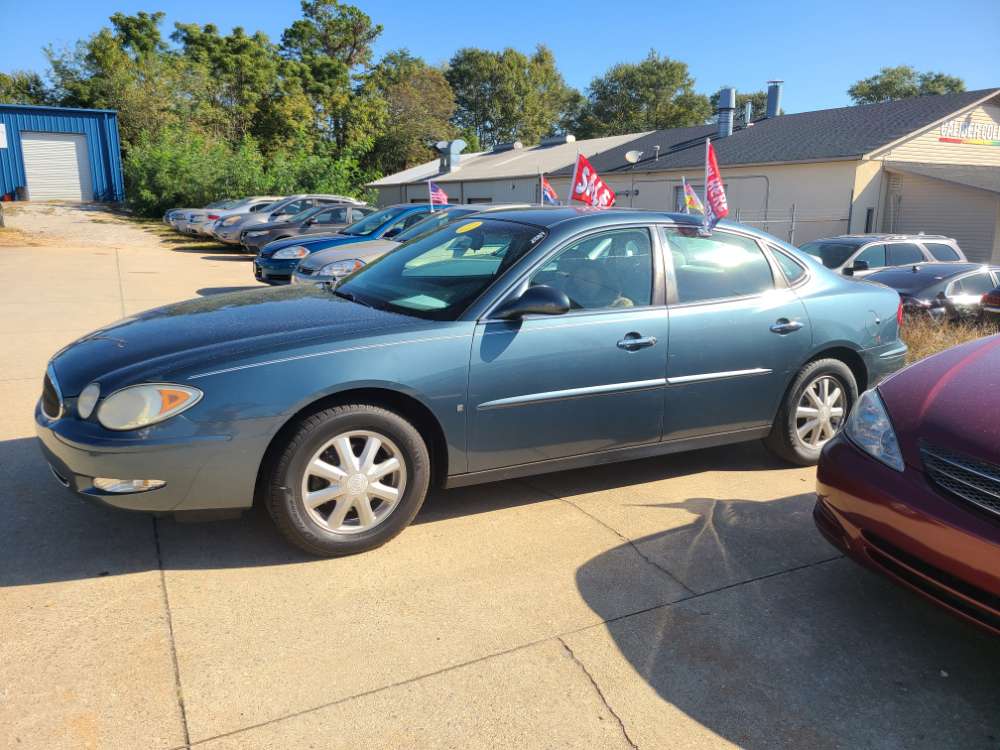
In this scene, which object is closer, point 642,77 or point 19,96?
point 19,96

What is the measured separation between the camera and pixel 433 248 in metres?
4.67

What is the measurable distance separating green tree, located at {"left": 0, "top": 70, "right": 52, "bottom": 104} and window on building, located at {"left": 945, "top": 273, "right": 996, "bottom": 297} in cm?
4864

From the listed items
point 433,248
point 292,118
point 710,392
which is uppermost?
point 292,118

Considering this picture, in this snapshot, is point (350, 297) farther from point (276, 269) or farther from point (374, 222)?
point (374, 222)

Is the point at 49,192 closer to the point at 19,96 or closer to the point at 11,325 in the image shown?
the point at 19,96

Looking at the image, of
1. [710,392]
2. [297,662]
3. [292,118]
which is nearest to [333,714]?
[297,662]

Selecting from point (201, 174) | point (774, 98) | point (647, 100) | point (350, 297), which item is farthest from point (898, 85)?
point (350, 297)

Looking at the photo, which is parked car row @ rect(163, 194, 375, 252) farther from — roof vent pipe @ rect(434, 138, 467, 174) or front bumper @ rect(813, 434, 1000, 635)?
roof vent pipe @ rect(434, 138, 467, 174)

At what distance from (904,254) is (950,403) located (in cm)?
1097

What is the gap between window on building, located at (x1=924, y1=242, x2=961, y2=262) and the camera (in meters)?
13.0

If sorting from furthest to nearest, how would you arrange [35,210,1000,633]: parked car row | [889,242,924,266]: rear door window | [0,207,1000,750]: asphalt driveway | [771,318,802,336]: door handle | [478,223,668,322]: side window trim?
[889,242,924,266]: rear door window < [771,318,802,336]: door handle < [478,223,668,322]: side window trim < [35,210,1000,633]: parked car row < [0,207,1000,750]: asphalt driveway

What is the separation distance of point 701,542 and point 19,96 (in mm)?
52989

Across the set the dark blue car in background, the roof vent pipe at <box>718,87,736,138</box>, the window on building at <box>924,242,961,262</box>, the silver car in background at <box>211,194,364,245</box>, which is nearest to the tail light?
the window on building at <box>924,242,961,262</box>

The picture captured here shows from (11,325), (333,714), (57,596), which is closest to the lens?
(333,714)
